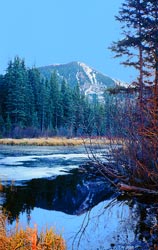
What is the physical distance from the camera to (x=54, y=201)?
10.8m

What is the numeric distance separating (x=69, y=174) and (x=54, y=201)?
5539 millimetres

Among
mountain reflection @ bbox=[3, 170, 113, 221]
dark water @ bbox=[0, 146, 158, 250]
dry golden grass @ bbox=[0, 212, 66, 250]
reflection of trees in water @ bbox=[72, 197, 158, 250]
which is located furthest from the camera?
mountain reflection @ bbox=[3, 170, 113, 221]

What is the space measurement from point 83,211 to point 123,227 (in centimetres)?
180

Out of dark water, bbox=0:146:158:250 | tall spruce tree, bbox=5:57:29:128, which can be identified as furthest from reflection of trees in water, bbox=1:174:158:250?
tall spruce tree, bbox=5:57:29:128

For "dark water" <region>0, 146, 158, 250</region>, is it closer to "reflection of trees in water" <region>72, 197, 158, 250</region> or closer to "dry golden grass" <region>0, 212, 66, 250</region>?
"reflection of trees in water" <region>72, 197, 158, 250</region>

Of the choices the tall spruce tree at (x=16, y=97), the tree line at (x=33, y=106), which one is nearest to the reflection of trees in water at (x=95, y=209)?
the tree line at (x=33, y=106)

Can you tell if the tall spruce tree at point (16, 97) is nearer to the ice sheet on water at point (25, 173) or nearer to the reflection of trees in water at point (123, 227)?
the ice sheet on water at point (25, 173)

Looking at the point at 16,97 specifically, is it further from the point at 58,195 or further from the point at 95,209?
the point at 95,209

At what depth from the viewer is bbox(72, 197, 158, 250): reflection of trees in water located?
672 centimetres

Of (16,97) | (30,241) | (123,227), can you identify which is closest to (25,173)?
(123,227)

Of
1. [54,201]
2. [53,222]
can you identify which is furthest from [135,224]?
[54,201]

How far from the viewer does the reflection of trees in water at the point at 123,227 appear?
265 inches

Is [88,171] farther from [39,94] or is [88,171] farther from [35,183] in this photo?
[39,94]

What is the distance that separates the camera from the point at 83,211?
9578mm
